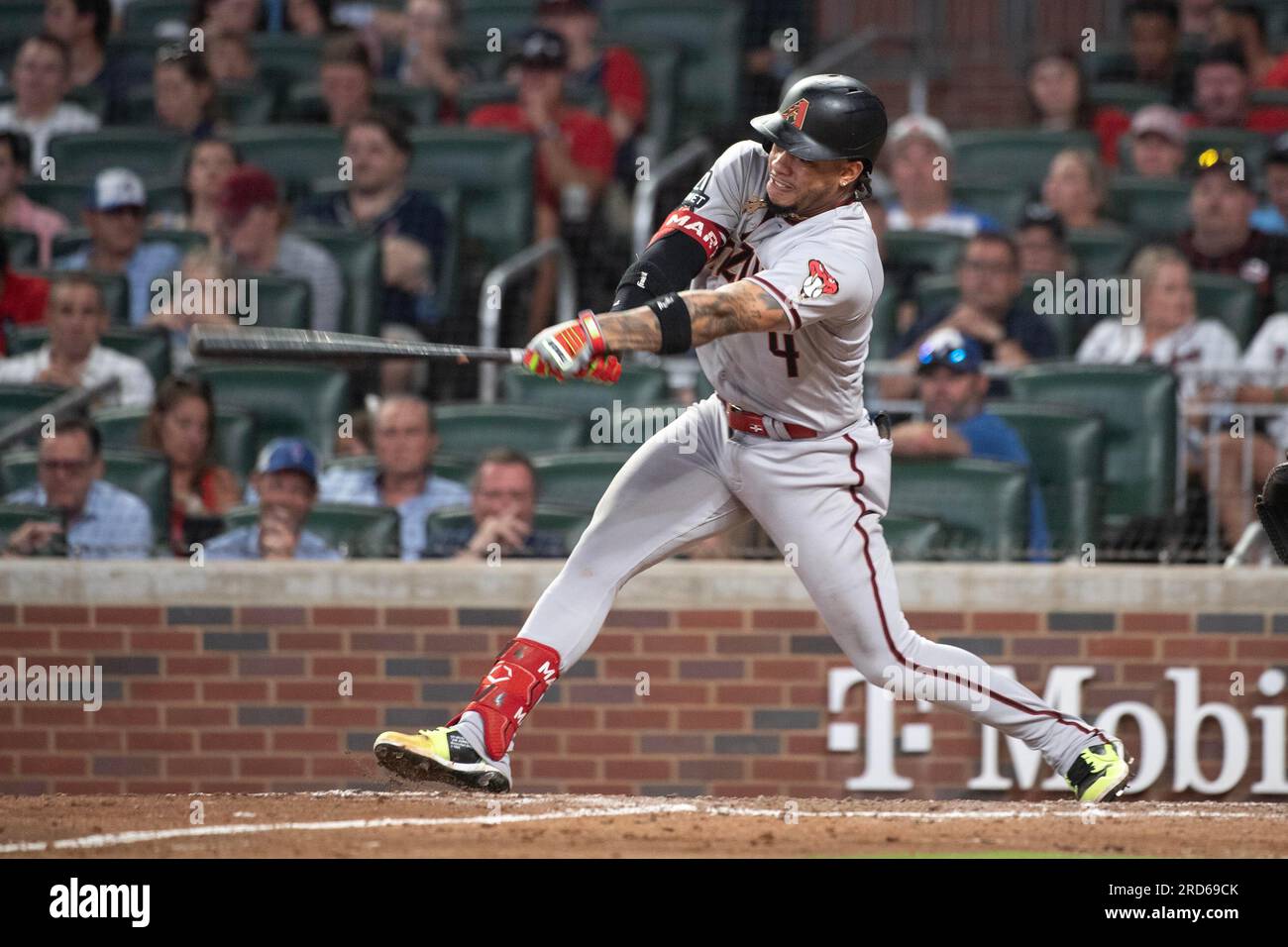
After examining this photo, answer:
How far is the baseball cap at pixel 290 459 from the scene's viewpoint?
232 inches

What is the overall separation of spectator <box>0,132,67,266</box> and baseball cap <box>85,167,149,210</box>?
486 millimetres

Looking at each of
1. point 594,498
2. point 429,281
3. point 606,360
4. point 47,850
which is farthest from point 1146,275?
point 47,850

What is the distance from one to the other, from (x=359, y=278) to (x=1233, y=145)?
11.9 feet

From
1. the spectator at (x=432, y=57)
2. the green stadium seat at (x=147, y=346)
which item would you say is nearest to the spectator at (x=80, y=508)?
the green stadium seat at (x=147, y=346)

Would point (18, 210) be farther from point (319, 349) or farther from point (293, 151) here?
point (319, 349)

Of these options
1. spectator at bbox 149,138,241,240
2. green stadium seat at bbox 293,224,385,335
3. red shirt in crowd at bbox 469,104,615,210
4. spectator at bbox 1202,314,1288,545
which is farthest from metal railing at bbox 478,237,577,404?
spectator at bbox 1202,314,1288,545

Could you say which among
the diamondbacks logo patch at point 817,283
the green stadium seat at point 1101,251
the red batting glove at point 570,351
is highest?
the green stadium seat at point 1101,251

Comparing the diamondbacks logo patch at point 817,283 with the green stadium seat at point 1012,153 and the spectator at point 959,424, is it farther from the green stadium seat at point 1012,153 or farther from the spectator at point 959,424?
the green stadium seat at point 1012,153

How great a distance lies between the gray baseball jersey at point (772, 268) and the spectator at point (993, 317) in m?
2.44

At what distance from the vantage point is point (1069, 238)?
23.7 feet

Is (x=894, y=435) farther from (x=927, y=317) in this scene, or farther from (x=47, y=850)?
(x=47, y=850)

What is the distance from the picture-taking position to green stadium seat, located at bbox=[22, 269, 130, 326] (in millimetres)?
7195

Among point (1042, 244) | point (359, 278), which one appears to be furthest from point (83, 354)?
point (1042, 244)

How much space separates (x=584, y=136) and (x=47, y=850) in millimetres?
4674
